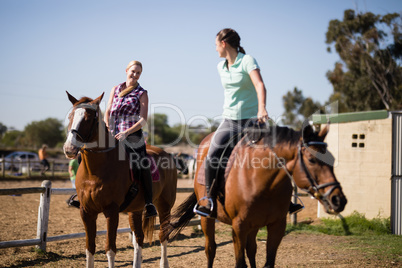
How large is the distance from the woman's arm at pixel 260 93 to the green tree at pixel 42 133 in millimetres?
84482

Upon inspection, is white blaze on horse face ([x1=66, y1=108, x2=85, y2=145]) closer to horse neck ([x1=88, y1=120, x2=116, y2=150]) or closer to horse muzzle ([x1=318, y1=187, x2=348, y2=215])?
horse neck ([x1=88, y1=120, x2=116, y2=150])

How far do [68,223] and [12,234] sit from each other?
78.1 inches

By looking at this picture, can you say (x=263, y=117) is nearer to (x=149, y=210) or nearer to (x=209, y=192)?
(x=209, y=192)

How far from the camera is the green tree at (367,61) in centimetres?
3728

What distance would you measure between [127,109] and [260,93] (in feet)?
8.02

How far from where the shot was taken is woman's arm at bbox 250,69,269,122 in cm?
370

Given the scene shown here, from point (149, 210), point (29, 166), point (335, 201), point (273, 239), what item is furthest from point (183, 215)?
point (29, 166)

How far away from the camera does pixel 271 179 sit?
368cm

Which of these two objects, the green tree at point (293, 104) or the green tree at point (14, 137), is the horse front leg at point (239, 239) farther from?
the green tree at point (14, 137)

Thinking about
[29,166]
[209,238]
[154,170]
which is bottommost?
[29,166]

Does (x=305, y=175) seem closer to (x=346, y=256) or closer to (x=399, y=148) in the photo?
(x=346, y=256)

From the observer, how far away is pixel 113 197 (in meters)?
5.02

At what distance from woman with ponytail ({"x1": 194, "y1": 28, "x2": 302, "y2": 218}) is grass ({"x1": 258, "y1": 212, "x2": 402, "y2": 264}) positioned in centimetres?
487

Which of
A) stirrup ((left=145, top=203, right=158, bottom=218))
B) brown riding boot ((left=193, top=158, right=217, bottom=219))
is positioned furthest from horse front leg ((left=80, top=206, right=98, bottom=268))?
brown riding boot ((left=193, top=158, right=217, bottom=219))
